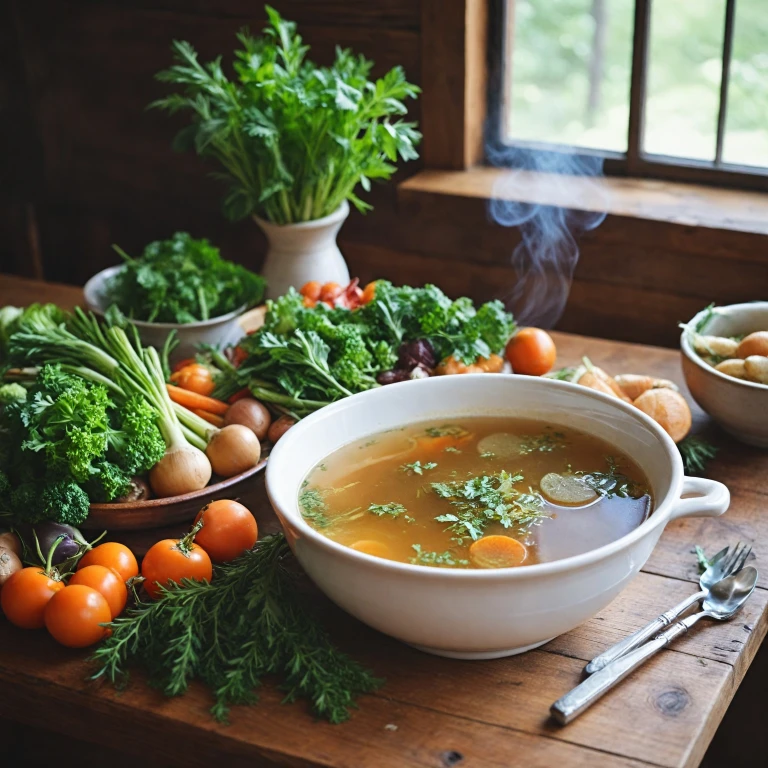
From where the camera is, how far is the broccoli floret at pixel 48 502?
1322 mm

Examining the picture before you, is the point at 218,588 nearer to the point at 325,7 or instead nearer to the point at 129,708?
the point at 129,708

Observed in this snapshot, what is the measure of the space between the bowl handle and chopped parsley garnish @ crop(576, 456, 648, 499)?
2.7 inches

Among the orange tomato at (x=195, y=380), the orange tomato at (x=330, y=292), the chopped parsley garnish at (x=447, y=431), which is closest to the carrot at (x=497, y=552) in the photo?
the chopped parsley garnish at (x=447, y=431)

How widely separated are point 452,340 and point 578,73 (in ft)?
4.94

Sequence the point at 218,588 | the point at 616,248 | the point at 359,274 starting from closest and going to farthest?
the point at 218,588 → the point at 616,248 → the point at 359,274

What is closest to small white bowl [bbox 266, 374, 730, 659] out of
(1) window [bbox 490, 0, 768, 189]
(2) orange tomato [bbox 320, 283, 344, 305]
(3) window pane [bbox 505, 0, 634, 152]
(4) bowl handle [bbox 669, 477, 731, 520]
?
(4) bowl handle [bbox 669, 477, 731, 520]

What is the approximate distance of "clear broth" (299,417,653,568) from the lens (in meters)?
1.17

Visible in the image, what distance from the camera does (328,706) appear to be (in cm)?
107

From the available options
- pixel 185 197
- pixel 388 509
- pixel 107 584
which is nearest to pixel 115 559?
pixel 107 584

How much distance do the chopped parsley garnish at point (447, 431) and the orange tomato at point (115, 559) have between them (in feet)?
1.43

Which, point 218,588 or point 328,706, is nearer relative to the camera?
point 328,706

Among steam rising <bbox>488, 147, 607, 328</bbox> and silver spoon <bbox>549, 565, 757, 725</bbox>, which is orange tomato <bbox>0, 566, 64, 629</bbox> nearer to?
silver spoon <bbox>549, 565, 757, 725</bbox>

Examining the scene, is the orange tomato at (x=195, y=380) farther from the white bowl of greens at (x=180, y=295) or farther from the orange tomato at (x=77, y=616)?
the orange tomato at (x=77, y=616)

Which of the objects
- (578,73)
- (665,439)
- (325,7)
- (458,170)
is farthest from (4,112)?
(665,439)
